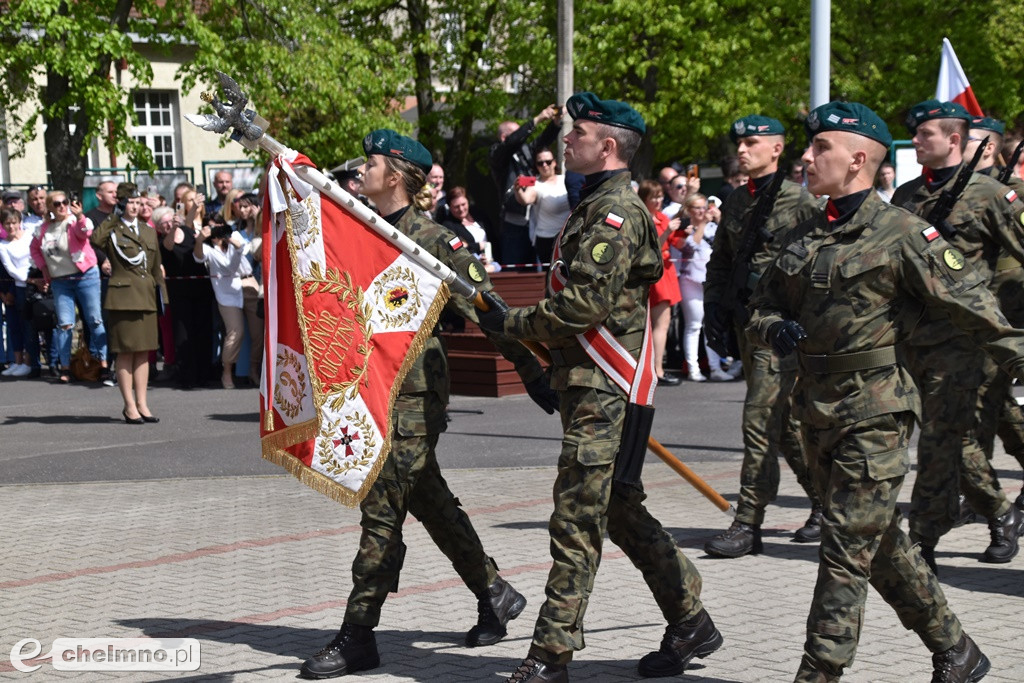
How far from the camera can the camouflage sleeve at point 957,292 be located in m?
4.95

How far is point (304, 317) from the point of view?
221 inches

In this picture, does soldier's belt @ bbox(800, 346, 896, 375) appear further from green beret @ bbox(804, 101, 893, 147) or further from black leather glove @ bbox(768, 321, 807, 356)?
green beret @ bbox(804, 101, 893, 147)

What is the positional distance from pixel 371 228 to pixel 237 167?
85.4ft

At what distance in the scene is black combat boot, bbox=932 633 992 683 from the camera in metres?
5.25

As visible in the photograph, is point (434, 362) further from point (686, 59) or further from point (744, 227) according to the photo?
point (686, 59)

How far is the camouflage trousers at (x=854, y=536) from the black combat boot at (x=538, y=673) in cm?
A: 87

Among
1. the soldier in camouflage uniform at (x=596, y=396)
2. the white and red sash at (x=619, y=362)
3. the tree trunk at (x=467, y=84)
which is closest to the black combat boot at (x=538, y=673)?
the soldier in camouflage uniform at (x=596, y=396)

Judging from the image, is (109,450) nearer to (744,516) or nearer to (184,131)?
(744,516)

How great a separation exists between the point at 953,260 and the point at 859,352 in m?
0.44

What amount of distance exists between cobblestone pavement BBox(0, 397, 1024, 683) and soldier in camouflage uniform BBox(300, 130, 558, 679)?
0.54ft

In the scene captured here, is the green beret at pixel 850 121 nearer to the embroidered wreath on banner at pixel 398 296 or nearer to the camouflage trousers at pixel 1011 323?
the embroidered wreath on banner at pixel 398 296

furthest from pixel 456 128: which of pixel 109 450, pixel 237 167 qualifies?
pixel 109 450

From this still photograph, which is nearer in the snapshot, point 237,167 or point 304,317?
point 304,317

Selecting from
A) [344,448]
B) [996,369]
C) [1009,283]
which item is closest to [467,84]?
[1009,283]
